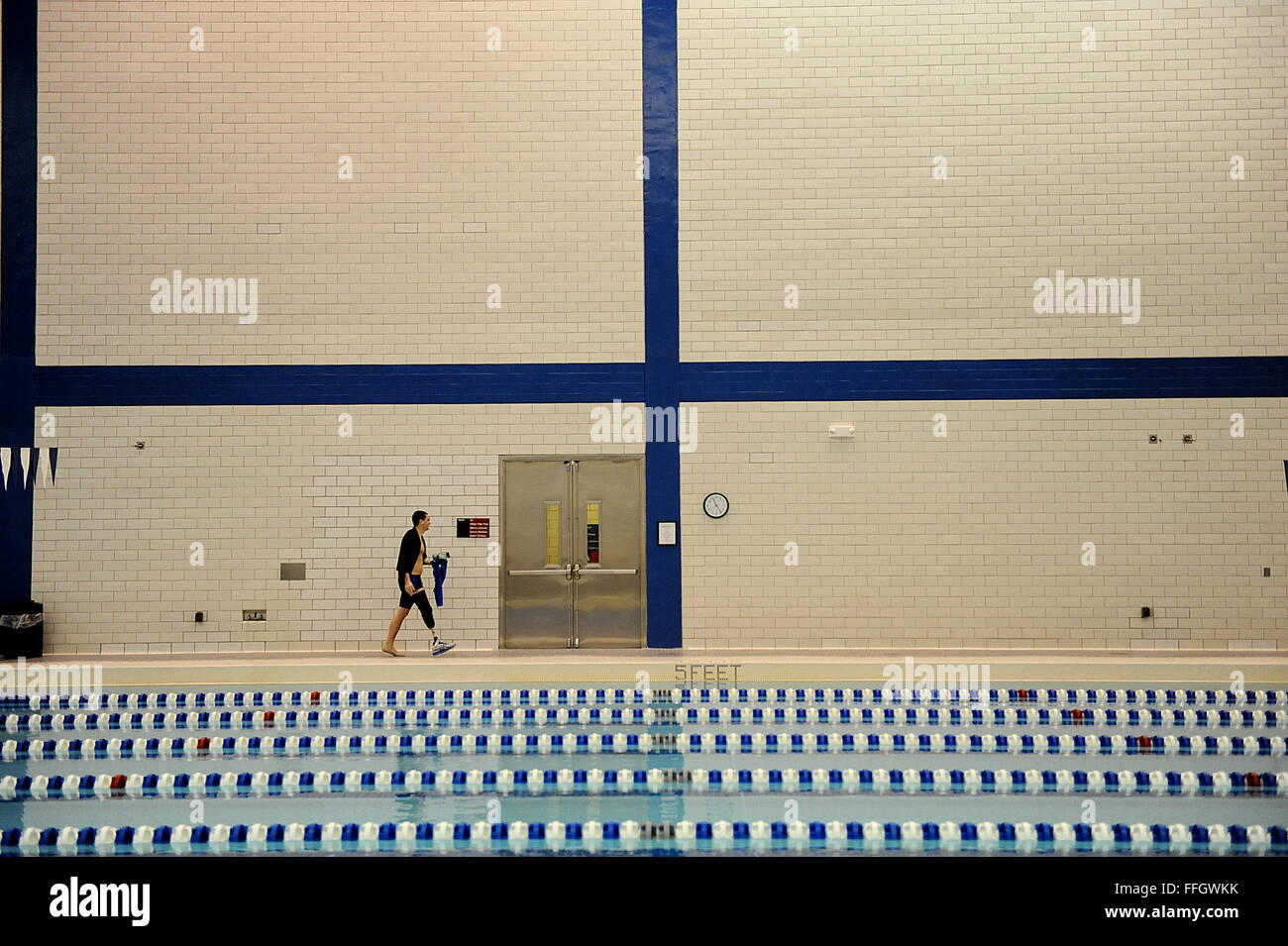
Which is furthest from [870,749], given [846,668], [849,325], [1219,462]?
[1219,462]

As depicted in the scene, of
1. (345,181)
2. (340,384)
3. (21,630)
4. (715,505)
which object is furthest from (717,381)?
(21,630)

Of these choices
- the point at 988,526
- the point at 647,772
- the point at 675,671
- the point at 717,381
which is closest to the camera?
the point at 647,772

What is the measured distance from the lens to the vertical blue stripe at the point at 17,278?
32.5 ft

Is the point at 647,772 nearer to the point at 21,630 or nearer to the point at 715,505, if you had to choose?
the point at 715,505

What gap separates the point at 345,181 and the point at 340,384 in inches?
80.6

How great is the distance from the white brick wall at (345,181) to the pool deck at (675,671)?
10.1ft

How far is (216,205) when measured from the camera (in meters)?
10.1

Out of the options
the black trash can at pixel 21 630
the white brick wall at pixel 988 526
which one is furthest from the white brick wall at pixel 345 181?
the black trash can at pixel 21 630

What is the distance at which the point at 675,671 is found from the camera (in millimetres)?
8867

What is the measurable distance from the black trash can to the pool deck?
61 centimetres
